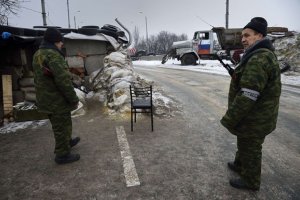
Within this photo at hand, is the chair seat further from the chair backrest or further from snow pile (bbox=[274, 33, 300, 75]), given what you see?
snow pile (bbox=[274, 33, 300, 75])

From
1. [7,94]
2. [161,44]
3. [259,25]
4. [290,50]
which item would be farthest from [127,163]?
[161,44]

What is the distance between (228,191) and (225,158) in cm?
95

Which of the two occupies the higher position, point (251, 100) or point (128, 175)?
point (251, 100)

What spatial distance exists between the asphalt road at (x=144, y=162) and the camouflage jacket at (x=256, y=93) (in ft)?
2.84

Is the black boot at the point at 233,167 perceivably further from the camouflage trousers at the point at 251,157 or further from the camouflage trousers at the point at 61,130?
the camouflage trousers at the point at 61,130

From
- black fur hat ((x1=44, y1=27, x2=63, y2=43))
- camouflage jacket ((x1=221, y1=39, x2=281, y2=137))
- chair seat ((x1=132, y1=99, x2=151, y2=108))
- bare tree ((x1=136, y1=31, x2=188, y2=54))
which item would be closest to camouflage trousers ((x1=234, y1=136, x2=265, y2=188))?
camouflage jacket ((x1=221, y1=39, x2=281, y2=137))

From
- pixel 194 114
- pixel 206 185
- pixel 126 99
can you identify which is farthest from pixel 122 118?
pixel 206 185

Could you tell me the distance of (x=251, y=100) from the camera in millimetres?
2799

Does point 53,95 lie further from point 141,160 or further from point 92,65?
point 92,65

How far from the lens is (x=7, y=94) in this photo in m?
6.50

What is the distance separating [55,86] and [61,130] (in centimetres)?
67

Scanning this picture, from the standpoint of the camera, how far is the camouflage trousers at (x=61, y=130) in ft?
12.9

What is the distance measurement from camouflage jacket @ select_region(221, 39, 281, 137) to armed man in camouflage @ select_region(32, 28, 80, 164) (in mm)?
2273

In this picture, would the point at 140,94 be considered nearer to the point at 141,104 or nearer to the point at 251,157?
the point at 141,104
